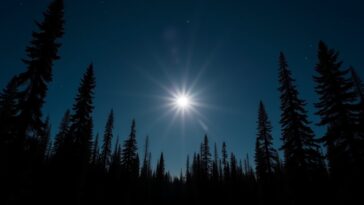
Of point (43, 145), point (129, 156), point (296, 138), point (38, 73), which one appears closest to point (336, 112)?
point (296, 138)

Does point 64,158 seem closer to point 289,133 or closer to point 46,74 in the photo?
point 46,74

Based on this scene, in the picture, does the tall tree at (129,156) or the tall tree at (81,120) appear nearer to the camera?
Result: the tall tree at (81,120)

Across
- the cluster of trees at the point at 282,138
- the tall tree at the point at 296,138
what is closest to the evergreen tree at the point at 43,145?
the cluster of trees at the point at 282,138

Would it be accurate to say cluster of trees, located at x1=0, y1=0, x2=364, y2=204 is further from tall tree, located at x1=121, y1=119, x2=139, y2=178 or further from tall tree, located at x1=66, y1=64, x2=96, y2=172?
tall tree, located at x1=121, y1=119, x2=139, y2=178

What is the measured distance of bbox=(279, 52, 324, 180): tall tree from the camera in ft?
61.7

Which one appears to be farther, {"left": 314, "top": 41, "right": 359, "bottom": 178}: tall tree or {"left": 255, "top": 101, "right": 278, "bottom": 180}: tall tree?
{"left": 255, "top": 101, "right": 278, "bottom": 180}: tall tree

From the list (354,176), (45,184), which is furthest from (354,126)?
(45,184)

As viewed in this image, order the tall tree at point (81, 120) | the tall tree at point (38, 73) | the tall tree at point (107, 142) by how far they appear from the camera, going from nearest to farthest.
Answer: the tall tree at point (38, 73), the tall tree at point (81, 120), the tall tree at point (107, 142)

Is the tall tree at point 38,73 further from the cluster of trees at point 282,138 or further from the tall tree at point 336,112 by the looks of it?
the tall tree at point 336,112

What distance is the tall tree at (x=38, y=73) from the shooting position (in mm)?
14509

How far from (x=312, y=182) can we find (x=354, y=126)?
259 inches

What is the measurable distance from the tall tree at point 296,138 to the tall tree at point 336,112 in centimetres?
173

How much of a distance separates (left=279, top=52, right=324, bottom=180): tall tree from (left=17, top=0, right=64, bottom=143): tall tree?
22642 millimetres

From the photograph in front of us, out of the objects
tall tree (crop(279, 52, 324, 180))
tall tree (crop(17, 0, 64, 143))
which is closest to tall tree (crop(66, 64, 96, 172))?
tall tree (crop(17, 0, 64, 143))
